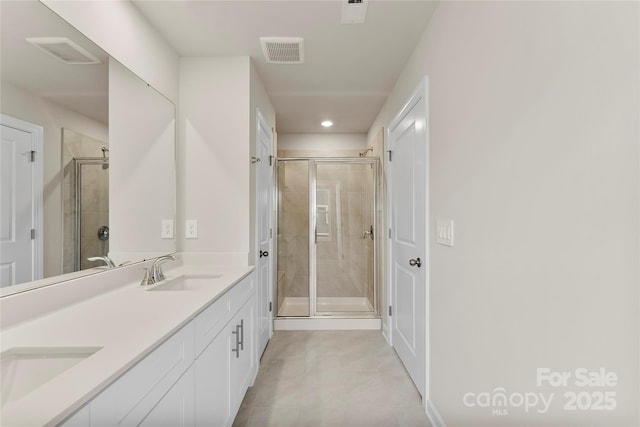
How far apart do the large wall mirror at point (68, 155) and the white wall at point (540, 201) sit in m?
1.71

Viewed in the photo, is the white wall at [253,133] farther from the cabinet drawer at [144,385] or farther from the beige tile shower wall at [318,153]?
the beige tile shower wall at [318,153]

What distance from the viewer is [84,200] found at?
54.7 inches

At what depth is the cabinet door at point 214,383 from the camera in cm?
124

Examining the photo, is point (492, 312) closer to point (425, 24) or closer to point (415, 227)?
point (415, 227)

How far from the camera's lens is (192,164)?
2275mm

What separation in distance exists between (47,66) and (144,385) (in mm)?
1296

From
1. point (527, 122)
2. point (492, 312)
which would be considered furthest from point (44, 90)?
point (492, 312)

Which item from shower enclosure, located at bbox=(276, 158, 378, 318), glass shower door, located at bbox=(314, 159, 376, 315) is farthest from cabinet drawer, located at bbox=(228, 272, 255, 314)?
glass shower door, located at bbox=(314, 159, 376, 315)

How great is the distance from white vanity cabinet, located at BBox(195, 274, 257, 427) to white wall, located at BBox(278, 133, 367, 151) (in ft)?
9.29

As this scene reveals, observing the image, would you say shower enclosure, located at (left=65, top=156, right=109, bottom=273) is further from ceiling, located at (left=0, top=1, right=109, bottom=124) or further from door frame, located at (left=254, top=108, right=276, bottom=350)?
door frame, located at (left=254, top=108, right=276, bottom=350)

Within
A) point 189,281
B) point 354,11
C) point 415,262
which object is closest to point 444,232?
point 415,262

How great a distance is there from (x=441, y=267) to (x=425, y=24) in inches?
58.2

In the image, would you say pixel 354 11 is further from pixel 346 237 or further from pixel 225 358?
pixel 346 237

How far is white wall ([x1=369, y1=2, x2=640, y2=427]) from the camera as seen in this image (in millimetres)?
689
